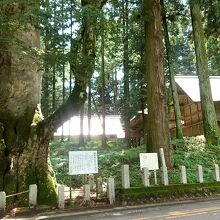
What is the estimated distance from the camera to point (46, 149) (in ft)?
30.9

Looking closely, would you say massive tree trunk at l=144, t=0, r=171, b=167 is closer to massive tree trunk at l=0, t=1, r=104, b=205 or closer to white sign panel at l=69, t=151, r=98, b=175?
white sign panel at l=69, t=151, r=98, b=175

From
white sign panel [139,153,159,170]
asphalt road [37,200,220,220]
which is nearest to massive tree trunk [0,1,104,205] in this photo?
asphalt road [37,200,220,220]

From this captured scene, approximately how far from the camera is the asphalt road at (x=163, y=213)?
739 centimetres

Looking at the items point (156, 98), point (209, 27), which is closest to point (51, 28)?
point (156, 98)

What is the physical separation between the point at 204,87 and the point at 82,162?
9561 millimetres

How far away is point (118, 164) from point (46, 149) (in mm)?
4975

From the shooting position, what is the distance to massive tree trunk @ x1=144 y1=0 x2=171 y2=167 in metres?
12.2

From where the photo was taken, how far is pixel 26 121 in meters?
9.59

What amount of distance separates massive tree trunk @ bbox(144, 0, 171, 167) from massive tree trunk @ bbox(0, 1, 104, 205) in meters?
3.60

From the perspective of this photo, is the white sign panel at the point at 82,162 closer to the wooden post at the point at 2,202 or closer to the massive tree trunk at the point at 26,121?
the massive tree trunk at the point at 26,121

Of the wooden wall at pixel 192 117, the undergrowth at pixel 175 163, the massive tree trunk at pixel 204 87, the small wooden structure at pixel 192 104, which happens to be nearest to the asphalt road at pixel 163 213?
the undergrowth at pixel 175 163

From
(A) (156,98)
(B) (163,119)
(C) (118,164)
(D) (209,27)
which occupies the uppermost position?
(D) (209,27)

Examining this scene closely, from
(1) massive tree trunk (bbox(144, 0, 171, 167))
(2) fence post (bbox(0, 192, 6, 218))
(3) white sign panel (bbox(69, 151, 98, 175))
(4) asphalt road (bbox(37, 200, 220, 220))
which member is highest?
(1) massive tree trunk (bbox(144, 0, 171, 167))

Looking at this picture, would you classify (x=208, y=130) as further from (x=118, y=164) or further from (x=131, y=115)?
(x=131, y=115)
